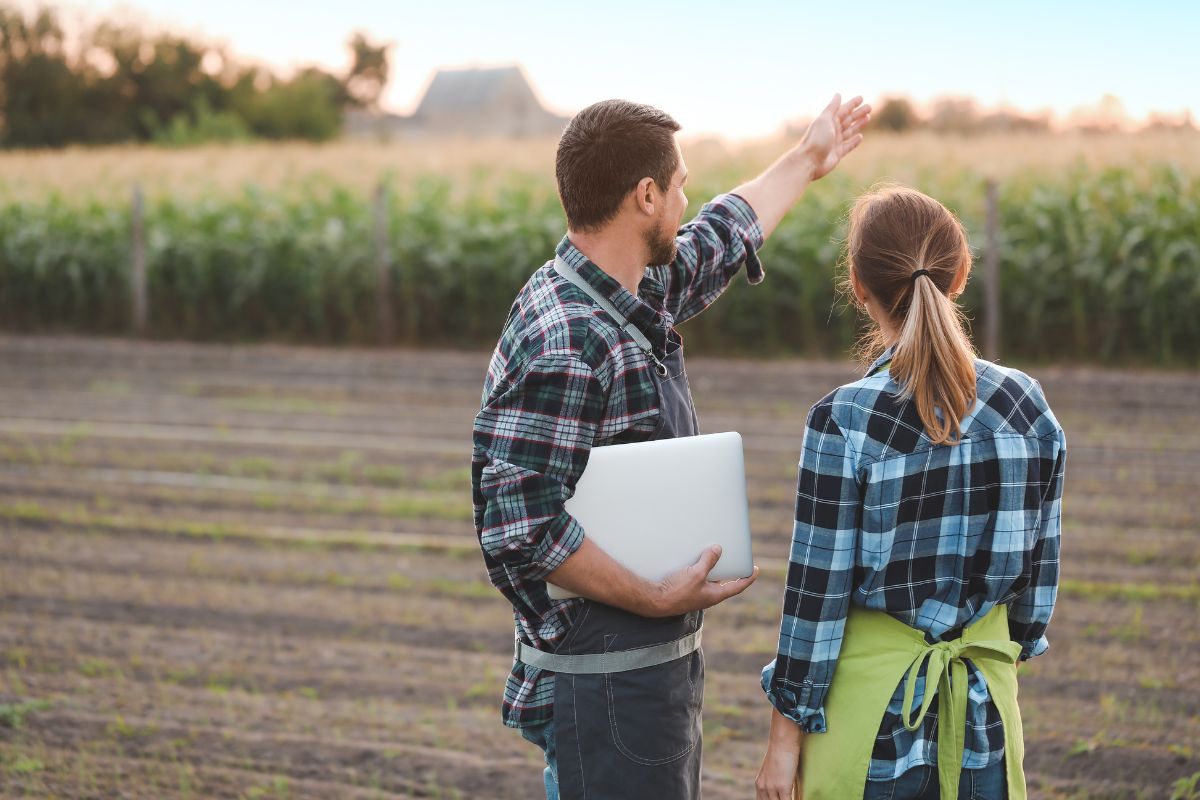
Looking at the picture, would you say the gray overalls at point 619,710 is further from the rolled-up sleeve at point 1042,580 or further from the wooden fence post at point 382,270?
the wooden fence post at point 382,270

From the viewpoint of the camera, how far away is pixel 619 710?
2125mm

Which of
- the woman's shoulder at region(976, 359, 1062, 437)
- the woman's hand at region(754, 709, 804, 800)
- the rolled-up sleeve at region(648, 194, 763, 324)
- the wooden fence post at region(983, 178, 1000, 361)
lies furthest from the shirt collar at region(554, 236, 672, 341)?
the wooden fence post at region(983, 178, 1000, 361)

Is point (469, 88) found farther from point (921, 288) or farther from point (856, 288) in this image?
point (921, 288)

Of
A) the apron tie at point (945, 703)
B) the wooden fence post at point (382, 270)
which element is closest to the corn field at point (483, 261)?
the wooden fence post at point (382, 270)

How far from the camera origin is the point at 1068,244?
1316cm

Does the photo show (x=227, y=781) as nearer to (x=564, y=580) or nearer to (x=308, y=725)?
(x=308, y=725)

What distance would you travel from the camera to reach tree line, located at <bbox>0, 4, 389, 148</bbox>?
153 ft

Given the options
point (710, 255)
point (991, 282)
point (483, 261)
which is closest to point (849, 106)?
point (710, 255)

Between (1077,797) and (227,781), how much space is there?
8.41ft

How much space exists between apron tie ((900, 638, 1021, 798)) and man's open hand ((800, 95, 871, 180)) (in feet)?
4.13

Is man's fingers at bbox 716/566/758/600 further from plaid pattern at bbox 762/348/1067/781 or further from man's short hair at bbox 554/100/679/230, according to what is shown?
man's short hair at bbox 554/100/679/230

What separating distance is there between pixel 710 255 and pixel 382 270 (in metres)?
13.2

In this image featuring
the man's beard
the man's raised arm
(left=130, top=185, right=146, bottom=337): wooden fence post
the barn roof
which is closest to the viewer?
the man's beard

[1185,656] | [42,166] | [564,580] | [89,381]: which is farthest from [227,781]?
[42,166]
